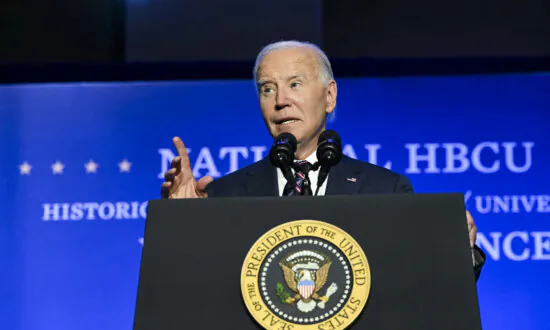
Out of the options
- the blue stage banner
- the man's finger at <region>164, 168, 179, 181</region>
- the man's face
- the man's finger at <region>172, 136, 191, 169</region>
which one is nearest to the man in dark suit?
the man's face

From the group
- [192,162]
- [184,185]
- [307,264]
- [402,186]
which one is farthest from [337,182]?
[192,162]

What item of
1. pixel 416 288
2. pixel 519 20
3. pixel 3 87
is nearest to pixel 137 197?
pixel 3 87

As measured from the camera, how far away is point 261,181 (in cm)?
217

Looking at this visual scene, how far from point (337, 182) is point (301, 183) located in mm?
434

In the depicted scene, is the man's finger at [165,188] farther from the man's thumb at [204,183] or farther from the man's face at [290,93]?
the man's face at [290,93]

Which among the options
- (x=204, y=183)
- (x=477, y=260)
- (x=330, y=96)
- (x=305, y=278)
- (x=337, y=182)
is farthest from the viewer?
(x=330, y=96)

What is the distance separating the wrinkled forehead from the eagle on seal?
86 centimetres

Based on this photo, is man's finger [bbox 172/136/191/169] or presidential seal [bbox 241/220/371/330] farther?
man's finger [bbox 172/136/191/169]

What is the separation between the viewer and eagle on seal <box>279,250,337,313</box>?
1.29 m

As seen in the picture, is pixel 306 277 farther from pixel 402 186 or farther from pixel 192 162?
pixel 192 162

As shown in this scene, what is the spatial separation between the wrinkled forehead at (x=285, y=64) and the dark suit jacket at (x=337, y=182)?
0.29 meters

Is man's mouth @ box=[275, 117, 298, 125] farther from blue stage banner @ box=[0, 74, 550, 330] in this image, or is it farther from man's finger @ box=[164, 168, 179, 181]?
blue stage banner @ box=[0, 74, 550, 330]

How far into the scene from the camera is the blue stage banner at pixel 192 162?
11.6 ft

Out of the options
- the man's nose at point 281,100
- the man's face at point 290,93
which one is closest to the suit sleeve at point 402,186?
the man's face at point 290,93
